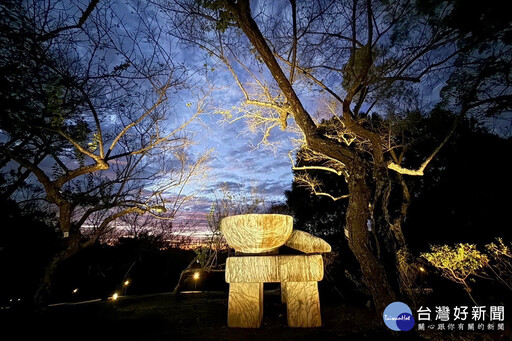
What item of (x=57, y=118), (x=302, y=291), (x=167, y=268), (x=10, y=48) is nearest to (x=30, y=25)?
(x=10, y=48)

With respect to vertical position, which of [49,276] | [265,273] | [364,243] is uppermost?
[364,243]

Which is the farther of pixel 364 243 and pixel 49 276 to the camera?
pixel 49 276

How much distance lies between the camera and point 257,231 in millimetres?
3211

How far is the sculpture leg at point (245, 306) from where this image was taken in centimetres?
332

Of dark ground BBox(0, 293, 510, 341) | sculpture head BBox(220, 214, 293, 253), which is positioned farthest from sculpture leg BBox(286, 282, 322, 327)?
sculpture head BBox(220, 214, 293, 253)

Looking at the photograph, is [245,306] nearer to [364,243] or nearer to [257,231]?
[257,231]

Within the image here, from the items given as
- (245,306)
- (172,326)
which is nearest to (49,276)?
(172,326)

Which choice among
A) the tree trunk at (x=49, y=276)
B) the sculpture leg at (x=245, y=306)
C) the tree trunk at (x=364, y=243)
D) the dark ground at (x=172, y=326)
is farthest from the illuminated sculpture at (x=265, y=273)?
the tree trunk at (x=49, y=276)

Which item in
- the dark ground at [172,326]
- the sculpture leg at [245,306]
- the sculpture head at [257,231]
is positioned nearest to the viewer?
the dark ground at [172,326]

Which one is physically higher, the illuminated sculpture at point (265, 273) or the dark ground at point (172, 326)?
the illuminated sculpture at point (265, 273)

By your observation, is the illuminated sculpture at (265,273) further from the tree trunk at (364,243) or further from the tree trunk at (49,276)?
the tree trunk at (49,276)

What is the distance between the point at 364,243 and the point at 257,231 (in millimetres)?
1759

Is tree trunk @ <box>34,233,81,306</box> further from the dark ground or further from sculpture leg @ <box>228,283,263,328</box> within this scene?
sculpture leg @ <box>228,283,263,328</box>

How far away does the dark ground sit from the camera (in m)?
3.01
